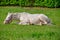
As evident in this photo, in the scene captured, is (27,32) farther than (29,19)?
No

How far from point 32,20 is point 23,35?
2.22 metres

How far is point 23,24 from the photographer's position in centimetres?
1087

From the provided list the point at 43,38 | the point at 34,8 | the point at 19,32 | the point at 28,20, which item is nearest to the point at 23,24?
the point at 28,20

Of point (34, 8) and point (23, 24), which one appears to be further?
point (34, 8)

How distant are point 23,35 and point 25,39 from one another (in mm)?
619

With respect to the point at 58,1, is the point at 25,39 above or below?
above

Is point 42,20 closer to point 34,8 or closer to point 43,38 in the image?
point 43,38

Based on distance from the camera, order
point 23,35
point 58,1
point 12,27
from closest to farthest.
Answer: point 23,35 < point 12,27 < point 58,1

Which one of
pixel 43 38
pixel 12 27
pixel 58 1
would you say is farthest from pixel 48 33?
pixel 58 1

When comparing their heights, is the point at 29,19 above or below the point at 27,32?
below

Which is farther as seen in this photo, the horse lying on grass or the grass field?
the horse lying on grass

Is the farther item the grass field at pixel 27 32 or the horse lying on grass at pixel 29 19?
the horse lying on grass at pixel 29 19

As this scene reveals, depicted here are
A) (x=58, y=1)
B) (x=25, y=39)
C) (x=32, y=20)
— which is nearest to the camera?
(x=25, y=39)

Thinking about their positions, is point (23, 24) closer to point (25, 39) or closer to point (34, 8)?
point (25, 39)
